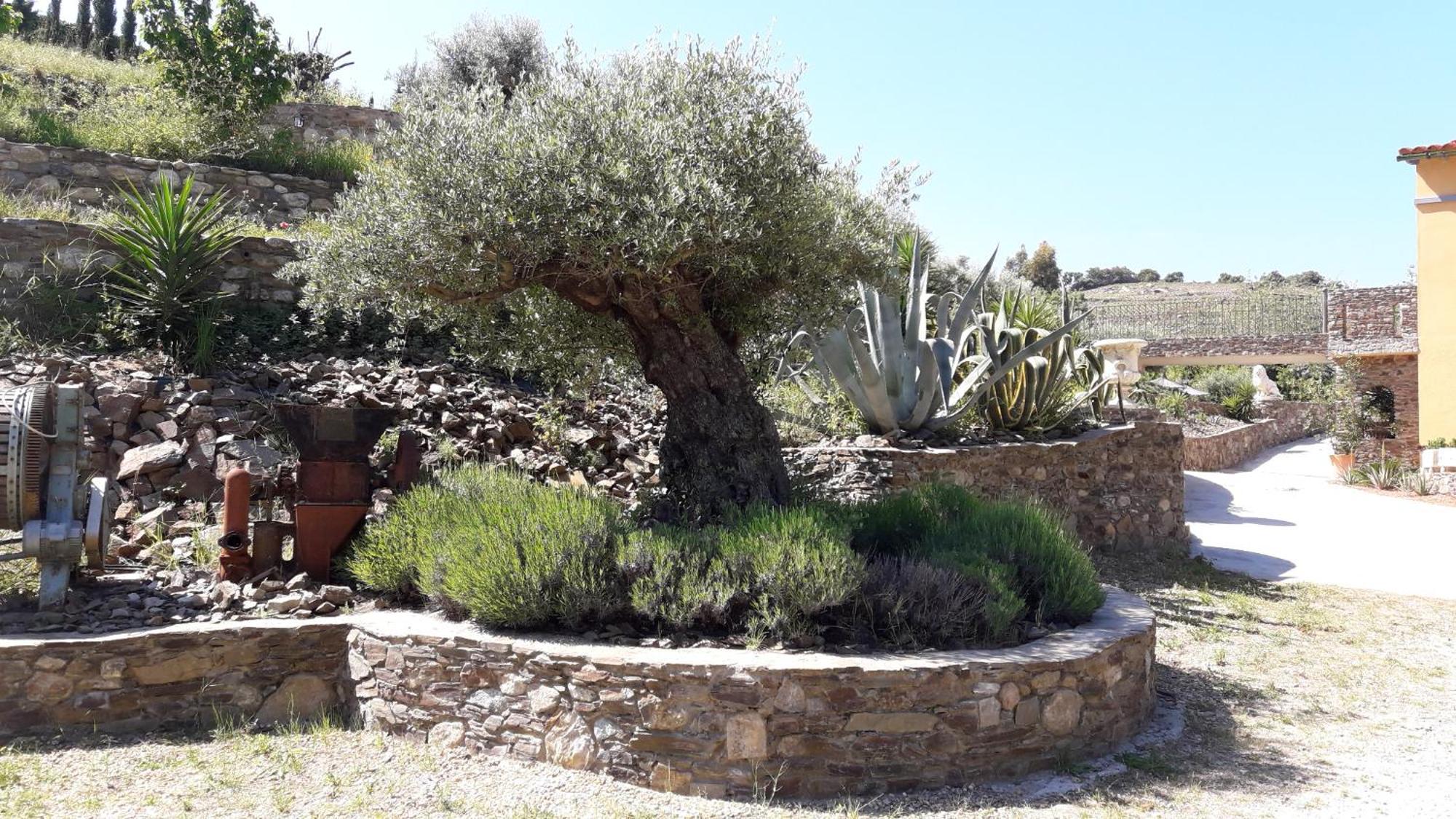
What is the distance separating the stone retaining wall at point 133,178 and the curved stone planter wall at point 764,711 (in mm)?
8843

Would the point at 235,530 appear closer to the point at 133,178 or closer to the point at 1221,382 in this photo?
the point at 133,178

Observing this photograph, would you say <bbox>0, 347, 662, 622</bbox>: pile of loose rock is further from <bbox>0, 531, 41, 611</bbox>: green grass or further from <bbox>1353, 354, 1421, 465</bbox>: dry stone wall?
<bbox>1353, 354, 1421, 465</bbox>: dry stone wall

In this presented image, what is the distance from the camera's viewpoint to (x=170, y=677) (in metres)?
4.57

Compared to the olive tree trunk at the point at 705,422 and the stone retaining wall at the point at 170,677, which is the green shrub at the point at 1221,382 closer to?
the olive tree trunk at the point at 705,422

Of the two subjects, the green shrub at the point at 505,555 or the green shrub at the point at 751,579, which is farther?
the green shrub at the point at 505,555

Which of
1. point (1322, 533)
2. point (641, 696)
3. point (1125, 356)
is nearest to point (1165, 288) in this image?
point (1125, 356)

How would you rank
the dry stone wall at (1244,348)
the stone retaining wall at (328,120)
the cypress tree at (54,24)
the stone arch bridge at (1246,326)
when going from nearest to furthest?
the stone retaining wall at (328,120) → the stone arch bridge at (1246,326) → the cypress tree at (54,24) → the dry stone wall at (1244,348)

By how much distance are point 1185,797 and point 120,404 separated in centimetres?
701

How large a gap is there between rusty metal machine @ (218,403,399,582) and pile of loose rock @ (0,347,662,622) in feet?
0.76

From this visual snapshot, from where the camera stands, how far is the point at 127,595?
5078mm

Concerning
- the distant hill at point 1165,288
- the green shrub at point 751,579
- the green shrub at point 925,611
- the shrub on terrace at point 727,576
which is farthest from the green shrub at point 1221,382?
the green shrub at point 751,579

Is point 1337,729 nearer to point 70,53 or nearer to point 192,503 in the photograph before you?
point 192,503

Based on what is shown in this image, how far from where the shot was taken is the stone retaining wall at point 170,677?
4359 millimetres

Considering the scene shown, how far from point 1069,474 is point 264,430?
6754 millimetres
